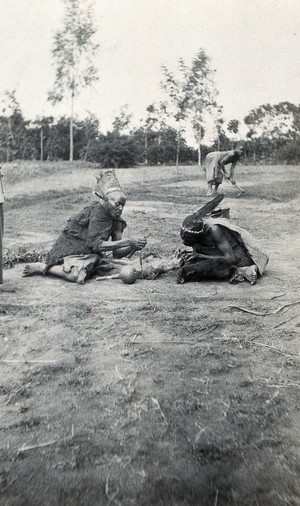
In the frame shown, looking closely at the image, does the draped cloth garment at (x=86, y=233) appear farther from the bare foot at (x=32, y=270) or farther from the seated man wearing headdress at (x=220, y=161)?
the seated man wearing headdress at (x=220, y=161)

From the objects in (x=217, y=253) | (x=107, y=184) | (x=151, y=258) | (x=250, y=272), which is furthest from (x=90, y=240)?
(x=250, y=272)

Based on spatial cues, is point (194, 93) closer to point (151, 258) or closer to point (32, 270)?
point (151, 258)

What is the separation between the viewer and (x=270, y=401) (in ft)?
5.56

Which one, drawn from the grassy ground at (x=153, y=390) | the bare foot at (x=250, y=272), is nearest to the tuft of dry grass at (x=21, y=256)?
the grassy ground at (x=153, y=390)

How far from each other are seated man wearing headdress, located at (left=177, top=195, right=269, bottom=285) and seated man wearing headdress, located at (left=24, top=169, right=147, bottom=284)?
0.50 metres

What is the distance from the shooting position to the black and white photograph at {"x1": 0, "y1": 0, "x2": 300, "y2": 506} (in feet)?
4.64

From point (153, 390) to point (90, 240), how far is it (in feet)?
7.20

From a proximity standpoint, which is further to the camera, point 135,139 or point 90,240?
point 135,139

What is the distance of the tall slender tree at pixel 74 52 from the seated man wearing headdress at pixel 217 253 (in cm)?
145

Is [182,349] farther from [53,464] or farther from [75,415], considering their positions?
[53,464]

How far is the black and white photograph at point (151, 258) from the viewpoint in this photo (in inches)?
55.6

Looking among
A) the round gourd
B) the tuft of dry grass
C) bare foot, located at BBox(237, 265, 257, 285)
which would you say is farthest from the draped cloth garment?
bare foot, located at BBox(237, 265, 257, 285)

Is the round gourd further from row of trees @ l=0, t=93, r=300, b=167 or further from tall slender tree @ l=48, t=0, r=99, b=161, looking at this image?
tall slender tree @ l=48, t=0, r=99, b=161

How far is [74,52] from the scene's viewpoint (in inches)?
131
